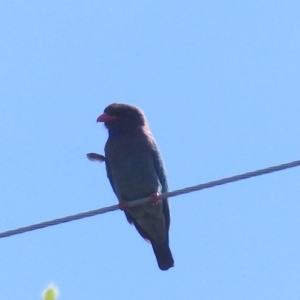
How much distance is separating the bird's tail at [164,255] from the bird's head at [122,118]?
1.50m

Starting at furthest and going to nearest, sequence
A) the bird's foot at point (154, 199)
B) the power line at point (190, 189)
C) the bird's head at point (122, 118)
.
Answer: the bird's head at point (122, 118) < the bird's foot at point (154, 199) < the power line at point (190, 189)

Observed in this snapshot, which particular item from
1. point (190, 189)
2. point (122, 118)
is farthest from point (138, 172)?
point (190, 189)

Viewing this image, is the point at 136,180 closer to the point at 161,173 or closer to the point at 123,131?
the point at 161,173

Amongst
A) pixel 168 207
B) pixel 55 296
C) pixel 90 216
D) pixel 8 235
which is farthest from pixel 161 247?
pixel 55 296

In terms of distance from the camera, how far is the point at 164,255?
805 centimetres

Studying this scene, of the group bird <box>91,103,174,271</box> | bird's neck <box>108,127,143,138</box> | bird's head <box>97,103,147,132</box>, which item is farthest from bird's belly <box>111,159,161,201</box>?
bird's head <box>97,103,147,132</box>

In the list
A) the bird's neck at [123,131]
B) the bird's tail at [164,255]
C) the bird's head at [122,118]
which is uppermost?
the bird's head at [122,118]

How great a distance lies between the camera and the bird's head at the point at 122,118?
8.11 m

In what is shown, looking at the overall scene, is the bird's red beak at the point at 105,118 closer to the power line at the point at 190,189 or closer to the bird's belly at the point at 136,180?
the bird's belly at the point at 136,180

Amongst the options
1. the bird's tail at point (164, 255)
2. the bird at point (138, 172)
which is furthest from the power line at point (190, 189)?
the bird's tail at point (164, 255)

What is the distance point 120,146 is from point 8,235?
3.40m

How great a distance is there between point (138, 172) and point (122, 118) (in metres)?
0.94

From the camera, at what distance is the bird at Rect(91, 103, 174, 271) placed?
7.55 metres

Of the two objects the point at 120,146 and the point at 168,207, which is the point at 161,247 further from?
the point at 120,146
